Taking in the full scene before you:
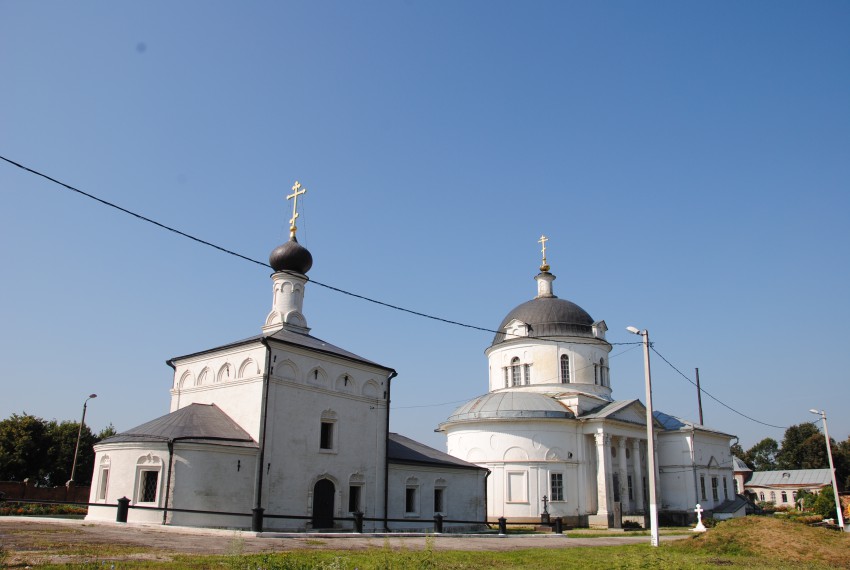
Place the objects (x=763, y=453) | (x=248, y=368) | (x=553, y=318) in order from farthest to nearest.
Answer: (x=763, y=453), (x=553, y=318), (x=248, y=368)

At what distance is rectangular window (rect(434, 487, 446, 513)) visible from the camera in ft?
91.8

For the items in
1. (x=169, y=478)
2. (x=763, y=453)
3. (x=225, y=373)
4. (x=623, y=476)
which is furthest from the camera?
(x=763, y=453)

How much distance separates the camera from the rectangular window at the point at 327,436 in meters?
24.0

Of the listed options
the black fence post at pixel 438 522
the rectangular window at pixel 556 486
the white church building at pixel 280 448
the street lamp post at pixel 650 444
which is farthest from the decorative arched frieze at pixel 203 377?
the rectangular window at pixel 556 486

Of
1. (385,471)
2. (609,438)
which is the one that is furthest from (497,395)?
(385,471)

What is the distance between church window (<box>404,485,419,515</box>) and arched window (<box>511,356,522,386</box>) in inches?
592

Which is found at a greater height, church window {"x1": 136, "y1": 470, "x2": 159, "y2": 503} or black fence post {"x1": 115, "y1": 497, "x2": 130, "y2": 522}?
church window {"x1": 136, "y1": 470, "x2": 159, "y2": 503}

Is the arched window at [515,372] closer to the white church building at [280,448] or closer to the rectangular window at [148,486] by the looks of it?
the white church building at [280,448]

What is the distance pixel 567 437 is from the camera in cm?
3562

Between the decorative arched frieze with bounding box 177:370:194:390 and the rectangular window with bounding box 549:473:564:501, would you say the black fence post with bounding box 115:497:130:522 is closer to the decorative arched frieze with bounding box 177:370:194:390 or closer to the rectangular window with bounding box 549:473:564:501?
the decorative arched frieze with bounding box 177:370:194:390

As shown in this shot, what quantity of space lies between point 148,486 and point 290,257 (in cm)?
1083

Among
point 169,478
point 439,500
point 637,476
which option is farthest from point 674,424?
point 169,478

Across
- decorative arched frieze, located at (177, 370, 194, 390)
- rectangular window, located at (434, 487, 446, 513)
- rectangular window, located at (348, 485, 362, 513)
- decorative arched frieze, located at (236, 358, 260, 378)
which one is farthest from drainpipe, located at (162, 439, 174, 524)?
rectangular window, located at (434, 487, 446, 513)

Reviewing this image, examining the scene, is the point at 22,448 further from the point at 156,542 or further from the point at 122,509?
the point at 156,542
